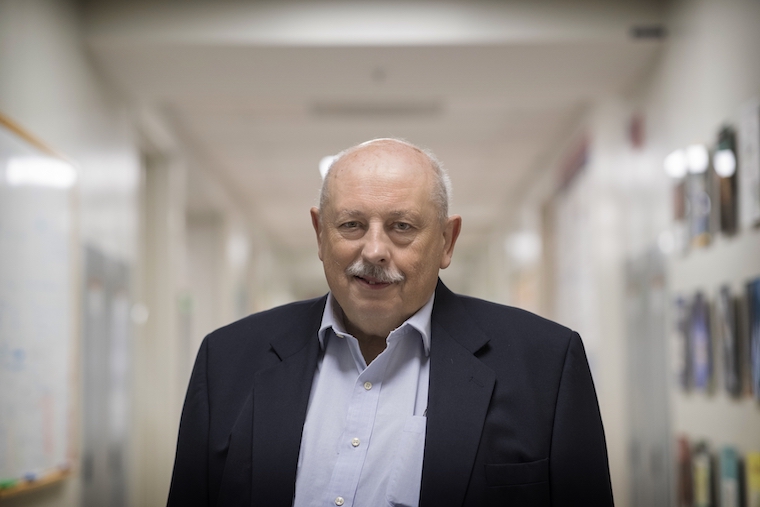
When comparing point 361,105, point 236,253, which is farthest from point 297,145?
point 236,253

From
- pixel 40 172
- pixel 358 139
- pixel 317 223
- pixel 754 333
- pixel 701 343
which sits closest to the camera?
pixel 317 223

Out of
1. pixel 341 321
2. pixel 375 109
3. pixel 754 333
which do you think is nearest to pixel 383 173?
pixel 341 321

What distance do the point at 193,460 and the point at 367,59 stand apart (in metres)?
3.32

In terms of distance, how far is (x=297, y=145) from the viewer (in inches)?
289

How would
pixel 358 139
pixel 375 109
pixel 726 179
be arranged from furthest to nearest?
pixel 358 139, pixel 375 109, pixel 726 179

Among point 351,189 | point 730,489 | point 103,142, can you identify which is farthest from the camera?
point 103,142

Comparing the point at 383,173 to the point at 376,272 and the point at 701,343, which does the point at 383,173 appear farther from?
the point at 701,343

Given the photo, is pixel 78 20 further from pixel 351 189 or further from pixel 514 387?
pixel 514 387

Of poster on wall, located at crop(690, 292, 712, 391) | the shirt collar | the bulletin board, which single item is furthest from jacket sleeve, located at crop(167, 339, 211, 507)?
poster on wall, located at crop(690, 292, 712, 391)

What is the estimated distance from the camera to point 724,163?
138 inches

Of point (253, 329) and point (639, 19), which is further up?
point (639, 19)

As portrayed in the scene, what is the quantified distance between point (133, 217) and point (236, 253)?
180 inches

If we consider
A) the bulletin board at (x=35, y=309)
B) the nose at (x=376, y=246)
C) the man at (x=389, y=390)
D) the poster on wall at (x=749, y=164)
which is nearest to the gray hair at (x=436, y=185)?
the man at (x=389, y=390)

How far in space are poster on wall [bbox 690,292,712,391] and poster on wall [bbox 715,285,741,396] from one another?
0.59 ft
